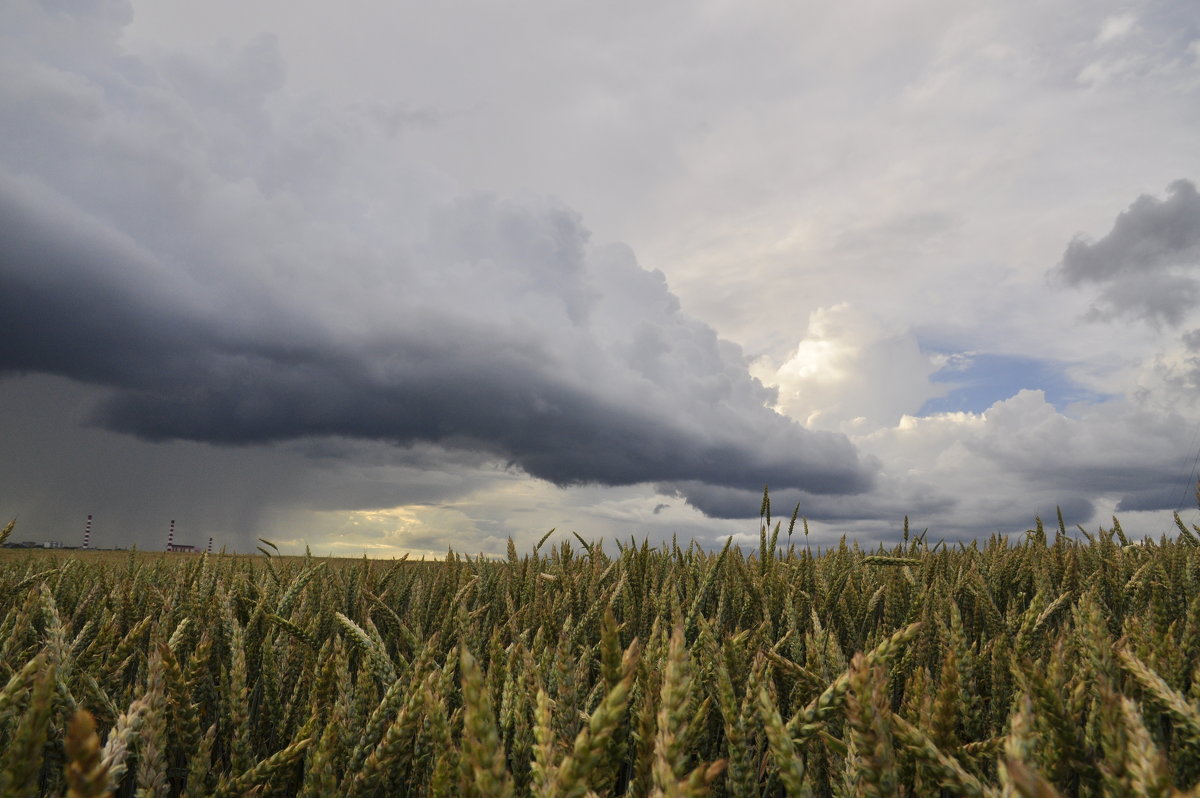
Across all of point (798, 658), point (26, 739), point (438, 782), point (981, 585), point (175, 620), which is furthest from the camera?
point (175, 620)

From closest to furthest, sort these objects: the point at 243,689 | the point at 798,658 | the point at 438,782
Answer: the point at 438,782
the point at 243,689
the point at 798,658

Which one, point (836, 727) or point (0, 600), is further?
point (0, 600)

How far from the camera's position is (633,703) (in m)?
1.74

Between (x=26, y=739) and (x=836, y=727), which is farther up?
(x=26, y=739)

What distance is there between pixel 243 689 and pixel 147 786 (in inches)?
18.7

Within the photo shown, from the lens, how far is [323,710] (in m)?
1.71

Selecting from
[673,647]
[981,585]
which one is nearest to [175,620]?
[673,647]

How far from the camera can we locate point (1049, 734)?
3.99ft

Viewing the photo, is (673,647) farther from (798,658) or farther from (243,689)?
(798,658)

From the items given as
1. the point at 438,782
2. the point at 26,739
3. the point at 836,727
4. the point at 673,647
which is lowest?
the point at 836,727

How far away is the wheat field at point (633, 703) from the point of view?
865 millimetres

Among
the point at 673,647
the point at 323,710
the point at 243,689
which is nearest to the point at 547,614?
the point at 323,710

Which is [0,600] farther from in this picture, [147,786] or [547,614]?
[147,786]

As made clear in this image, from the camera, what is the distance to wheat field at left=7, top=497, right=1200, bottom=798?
0.86 m
